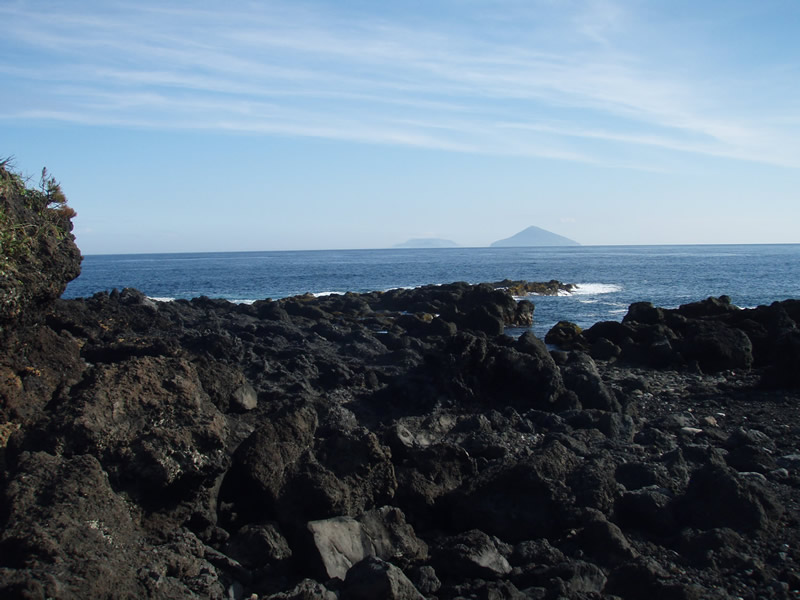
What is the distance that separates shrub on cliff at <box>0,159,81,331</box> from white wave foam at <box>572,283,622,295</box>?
168 ft

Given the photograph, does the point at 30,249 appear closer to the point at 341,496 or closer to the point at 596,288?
the point at 341,496

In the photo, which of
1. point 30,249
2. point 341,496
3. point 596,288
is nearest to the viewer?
point 341,496

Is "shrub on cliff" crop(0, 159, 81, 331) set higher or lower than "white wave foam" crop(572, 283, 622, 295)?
higher

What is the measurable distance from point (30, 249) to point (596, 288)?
5880 centimetres

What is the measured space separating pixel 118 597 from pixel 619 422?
9715 mm

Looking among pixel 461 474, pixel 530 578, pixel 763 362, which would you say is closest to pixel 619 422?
pixel 461 474

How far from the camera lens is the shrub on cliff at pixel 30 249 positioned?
8.89m

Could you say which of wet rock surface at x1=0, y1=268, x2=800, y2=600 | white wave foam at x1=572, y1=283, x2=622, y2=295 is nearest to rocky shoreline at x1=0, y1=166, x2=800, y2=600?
wet rock surface at x1=0, y1=268, x2=800, y2=600

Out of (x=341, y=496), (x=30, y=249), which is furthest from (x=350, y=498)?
(x=30, y=249)

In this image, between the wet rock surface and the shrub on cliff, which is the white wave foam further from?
the shrub on cliff

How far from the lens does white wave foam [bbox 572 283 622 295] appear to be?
5897 centimetres

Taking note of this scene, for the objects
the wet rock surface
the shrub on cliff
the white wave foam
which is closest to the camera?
the wet rock surface

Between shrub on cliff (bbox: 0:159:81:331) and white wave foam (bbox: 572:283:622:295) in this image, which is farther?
white wave foam (bbox: 572:283:622:295)

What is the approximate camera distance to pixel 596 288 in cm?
6347
